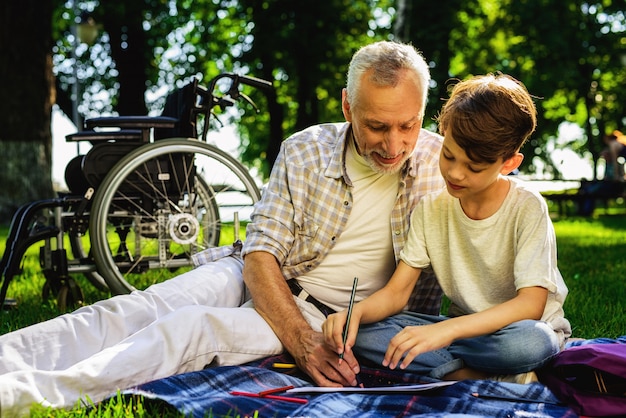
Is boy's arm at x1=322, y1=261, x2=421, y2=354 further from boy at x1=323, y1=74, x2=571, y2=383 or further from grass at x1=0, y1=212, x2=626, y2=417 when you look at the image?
grass at x1=0, y1=212, x2=626, y2=417

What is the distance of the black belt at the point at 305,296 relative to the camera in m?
3.18

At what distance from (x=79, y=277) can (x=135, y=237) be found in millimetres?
1535

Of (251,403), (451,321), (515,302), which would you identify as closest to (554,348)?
(515,302)

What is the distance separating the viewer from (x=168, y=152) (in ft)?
14.4

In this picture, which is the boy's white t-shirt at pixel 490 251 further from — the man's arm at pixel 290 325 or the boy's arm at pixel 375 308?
the man's arm at pixel 290 325

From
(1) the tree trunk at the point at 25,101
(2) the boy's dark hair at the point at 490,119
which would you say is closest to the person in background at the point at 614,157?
(1) the tree trunk at the point at 25,101

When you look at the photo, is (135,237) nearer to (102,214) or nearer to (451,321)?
(102,214)

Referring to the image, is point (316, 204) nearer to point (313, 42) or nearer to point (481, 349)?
point (481, 349)

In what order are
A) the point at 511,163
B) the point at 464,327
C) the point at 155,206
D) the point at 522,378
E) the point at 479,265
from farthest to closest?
1. the point at 155,206
2. the point at 479,265
3. the point at 511,163
4. the point at 522,378
5. the point at 464,327

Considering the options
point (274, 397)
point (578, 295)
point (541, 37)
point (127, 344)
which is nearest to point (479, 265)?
point (274, 397)

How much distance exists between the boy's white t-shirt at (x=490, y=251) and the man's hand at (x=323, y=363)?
49cm

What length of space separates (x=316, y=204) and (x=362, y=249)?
0.87ft

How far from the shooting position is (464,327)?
2521mm

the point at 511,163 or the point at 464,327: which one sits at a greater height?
the point at 511,163
